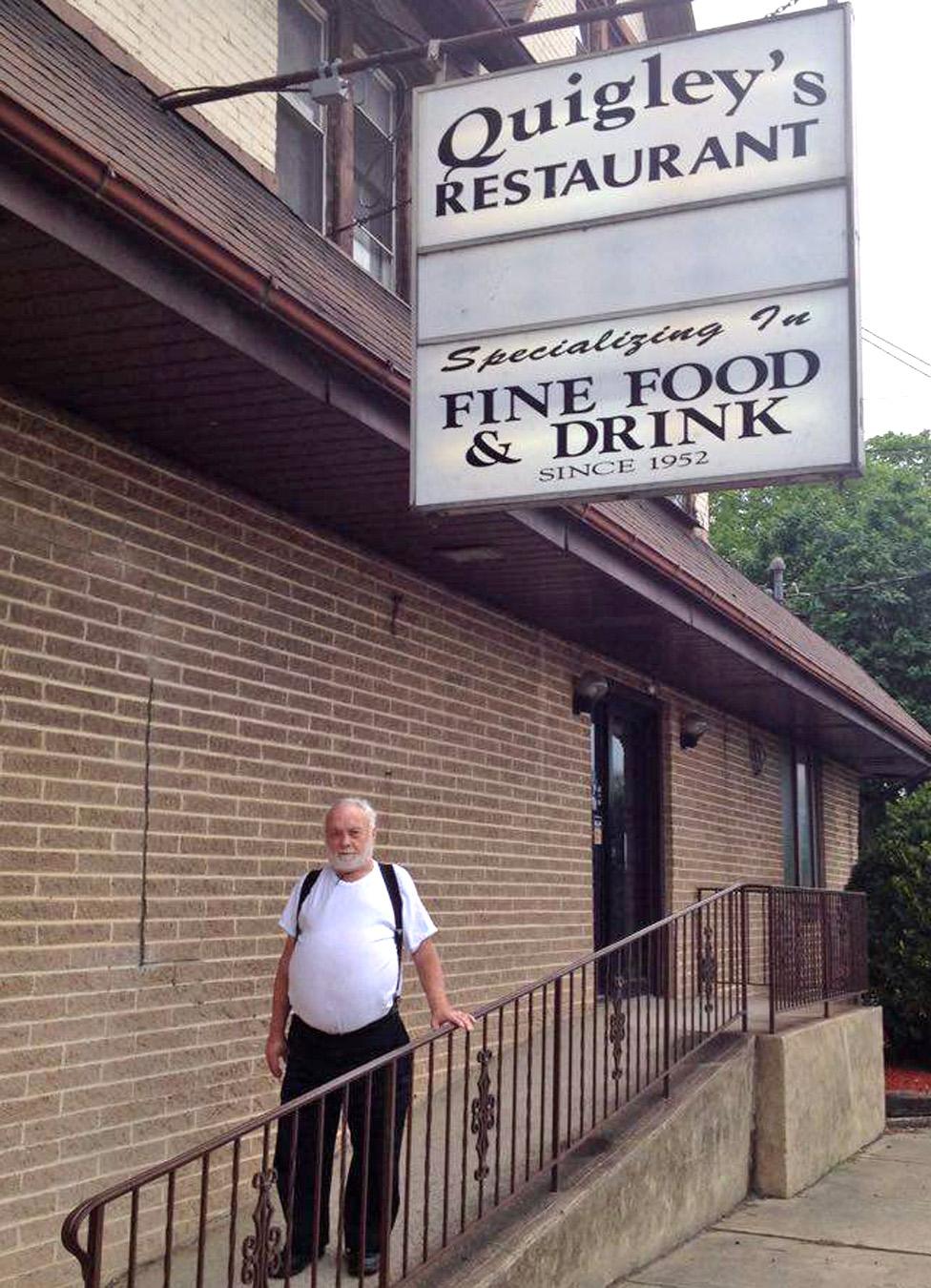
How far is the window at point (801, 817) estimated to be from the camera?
1553 centimetres

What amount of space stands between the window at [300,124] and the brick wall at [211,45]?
23 centimetres

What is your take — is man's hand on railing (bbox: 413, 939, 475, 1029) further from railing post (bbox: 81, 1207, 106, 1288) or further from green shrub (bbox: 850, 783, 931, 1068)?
green shrub (bbox: 850, 783, 931, 1068)

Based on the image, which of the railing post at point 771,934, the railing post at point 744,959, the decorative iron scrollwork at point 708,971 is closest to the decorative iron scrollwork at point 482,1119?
the decorative iron scrollwork at point 708,971

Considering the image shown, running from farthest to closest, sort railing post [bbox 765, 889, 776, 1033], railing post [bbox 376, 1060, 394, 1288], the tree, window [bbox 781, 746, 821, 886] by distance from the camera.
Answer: the tree < window [bbox 781, 746, 821, 886] < railing post [bbox 765, 889, 776, 1033] < railing post [bbox 376, 1060, 394, 1288]

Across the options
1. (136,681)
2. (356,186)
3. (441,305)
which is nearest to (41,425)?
(136,681)

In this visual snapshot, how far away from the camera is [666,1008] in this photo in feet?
23.0

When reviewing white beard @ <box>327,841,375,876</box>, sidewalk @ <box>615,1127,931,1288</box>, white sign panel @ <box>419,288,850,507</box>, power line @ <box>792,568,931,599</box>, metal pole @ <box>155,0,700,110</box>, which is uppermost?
power line @ <box>792,568,931,599</box>

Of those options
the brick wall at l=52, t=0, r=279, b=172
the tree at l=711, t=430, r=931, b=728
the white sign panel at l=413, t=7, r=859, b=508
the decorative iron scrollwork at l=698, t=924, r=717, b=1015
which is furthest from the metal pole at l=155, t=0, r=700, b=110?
the tree at l=711, t=430, r=931, b=728

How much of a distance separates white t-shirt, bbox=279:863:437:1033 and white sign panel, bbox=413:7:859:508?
1319 mm

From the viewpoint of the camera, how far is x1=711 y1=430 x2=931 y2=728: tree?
24.3m

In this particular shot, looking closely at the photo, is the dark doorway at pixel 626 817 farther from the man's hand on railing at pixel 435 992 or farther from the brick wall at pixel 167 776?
the man's hand on railing at pixel 435 992

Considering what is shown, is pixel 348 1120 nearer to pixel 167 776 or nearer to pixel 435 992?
pixel 435 992

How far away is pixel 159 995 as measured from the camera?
18.3ft

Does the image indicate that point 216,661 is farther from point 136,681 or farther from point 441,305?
point 441,305
